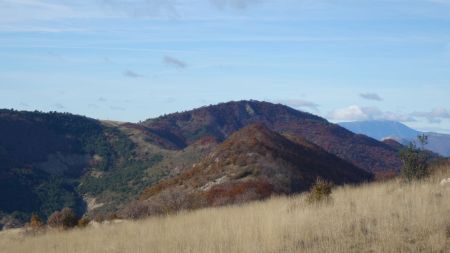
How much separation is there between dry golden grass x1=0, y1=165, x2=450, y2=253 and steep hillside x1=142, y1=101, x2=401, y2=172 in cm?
7575

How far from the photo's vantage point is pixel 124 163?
92.3m

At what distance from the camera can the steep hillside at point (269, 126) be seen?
97.5m

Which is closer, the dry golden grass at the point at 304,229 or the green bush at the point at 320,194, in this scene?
the dry golden grass at the point at 304,229

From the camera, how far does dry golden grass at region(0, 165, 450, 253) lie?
374 inches

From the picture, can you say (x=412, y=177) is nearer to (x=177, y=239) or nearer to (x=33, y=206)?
(x=177, y=239)

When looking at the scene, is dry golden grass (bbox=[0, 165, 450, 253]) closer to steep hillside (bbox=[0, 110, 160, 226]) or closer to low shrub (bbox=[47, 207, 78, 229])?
low shrub (bbox=[47, 207, 78, 229])

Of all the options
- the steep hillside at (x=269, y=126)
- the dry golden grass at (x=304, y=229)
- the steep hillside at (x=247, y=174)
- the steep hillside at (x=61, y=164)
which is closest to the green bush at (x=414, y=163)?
the dry golden grass at (x=304, y=229)

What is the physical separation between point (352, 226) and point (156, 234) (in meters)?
4.36

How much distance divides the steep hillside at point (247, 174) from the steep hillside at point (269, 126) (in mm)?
46509

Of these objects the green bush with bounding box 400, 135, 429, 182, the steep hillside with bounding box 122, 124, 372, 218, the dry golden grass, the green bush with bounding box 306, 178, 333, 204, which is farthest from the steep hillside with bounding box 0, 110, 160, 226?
the green bush with bounding box 306, 178, 333, 204

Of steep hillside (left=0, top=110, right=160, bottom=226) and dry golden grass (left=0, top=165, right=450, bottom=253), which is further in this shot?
steep hillside (left=0, top=110, right=160, bottom=226)

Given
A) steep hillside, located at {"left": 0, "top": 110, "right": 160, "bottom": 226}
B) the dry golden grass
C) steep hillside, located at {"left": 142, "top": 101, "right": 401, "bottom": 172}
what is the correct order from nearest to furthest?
the dry golden grass, steep hillside, located at {"left": 0, "top": 110, "right": 160, "bottom": 226}, steep hillside, located at {"left": 142, "top": 101, "right": 401, "bottom": 172}

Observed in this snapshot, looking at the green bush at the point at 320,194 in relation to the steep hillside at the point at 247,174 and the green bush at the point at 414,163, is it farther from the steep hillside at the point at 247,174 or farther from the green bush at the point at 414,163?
the steep hillside at the point at 247,174

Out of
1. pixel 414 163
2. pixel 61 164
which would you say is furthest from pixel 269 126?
pixel 414 163
